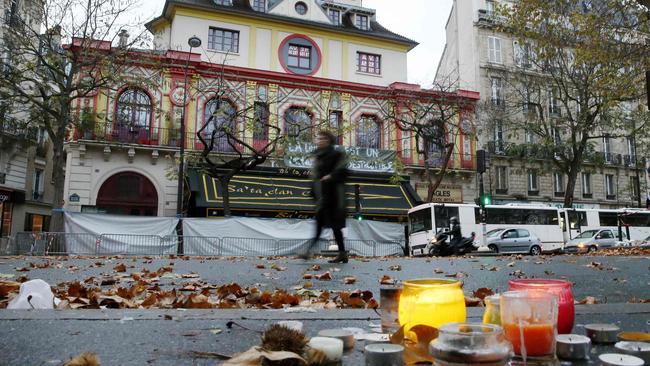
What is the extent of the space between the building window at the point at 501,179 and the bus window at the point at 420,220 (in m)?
12.0

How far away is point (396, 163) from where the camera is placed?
25.1 meters

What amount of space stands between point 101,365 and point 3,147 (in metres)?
35.1

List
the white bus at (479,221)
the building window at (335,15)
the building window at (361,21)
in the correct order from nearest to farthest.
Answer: the white bus at (479,221)
the building window at (335,15)
the building window at (361,21)

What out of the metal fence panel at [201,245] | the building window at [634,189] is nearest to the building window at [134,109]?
the metal fence panel at [201,245]

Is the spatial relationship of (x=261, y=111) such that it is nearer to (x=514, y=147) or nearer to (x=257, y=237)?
(x=257, y=237)

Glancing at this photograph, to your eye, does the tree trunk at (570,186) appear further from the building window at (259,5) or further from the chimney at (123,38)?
the chimney at (123,38)

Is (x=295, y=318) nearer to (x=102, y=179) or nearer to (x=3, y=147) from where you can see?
(x=102, y=179)

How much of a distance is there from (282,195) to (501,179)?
17405 millimetres

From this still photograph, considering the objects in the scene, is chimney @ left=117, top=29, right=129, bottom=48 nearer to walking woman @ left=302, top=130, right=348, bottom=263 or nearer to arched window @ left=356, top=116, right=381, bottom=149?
arched window @ left=356, top=116, right=381, bottom=149

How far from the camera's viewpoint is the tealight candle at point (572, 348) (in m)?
1.63

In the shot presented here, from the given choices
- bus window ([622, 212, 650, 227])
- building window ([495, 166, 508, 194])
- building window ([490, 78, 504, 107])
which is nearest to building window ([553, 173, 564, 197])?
building window ([495, 166, 508, 194])

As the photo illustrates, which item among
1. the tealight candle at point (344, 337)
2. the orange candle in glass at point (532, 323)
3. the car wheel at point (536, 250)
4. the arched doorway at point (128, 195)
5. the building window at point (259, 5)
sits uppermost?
the building window at point (259, 5)

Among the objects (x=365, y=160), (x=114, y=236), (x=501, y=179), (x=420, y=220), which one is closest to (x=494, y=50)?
(x=501, y=179)

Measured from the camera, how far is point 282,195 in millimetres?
25703
